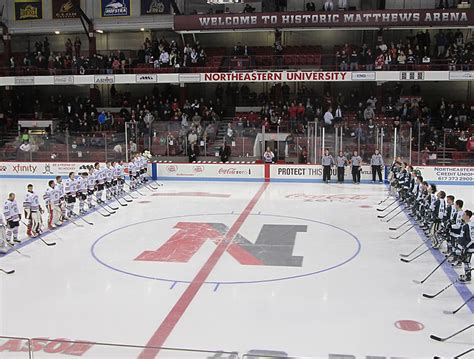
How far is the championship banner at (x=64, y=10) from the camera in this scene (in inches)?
1161

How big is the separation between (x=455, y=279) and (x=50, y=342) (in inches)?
265

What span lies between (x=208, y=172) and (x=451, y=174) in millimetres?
8987

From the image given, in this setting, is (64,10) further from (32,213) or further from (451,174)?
(451,174)

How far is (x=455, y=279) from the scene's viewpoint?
8.98 meters

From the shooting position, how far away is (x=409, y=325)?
7.11 metres

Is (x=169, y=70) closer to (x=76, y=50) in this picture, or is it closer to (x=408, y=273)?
(x=76, y=50)

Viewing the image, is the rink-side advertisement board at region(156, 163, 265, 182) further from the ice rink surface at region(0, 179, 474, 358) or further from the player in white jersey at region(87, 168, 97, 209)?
the ice rink surface at region(0, 179, 474, 358)

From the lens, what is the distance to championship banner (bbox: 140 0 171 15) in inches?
1128

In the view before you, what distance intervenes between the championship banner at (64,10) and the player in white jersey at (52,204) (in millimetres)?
19106

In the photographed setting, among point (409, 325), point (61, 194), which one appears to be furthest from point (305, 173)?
point (409, 325)

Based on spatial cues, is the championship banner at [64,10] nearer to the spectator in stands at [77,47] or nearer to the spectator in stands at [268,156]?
the spectator in stands at [77,47]

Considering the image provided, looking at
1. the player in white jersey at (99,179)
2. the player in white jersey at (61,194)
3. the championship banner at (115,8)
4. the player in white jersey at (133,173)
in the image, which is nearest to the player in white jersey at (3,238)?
the player in white jersey at (61,194)

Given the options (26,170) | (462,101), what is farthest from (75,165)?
(462,101)

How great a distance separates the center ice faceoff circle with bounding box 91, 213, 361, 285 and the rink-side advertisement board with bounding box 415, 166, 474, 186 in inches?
334
